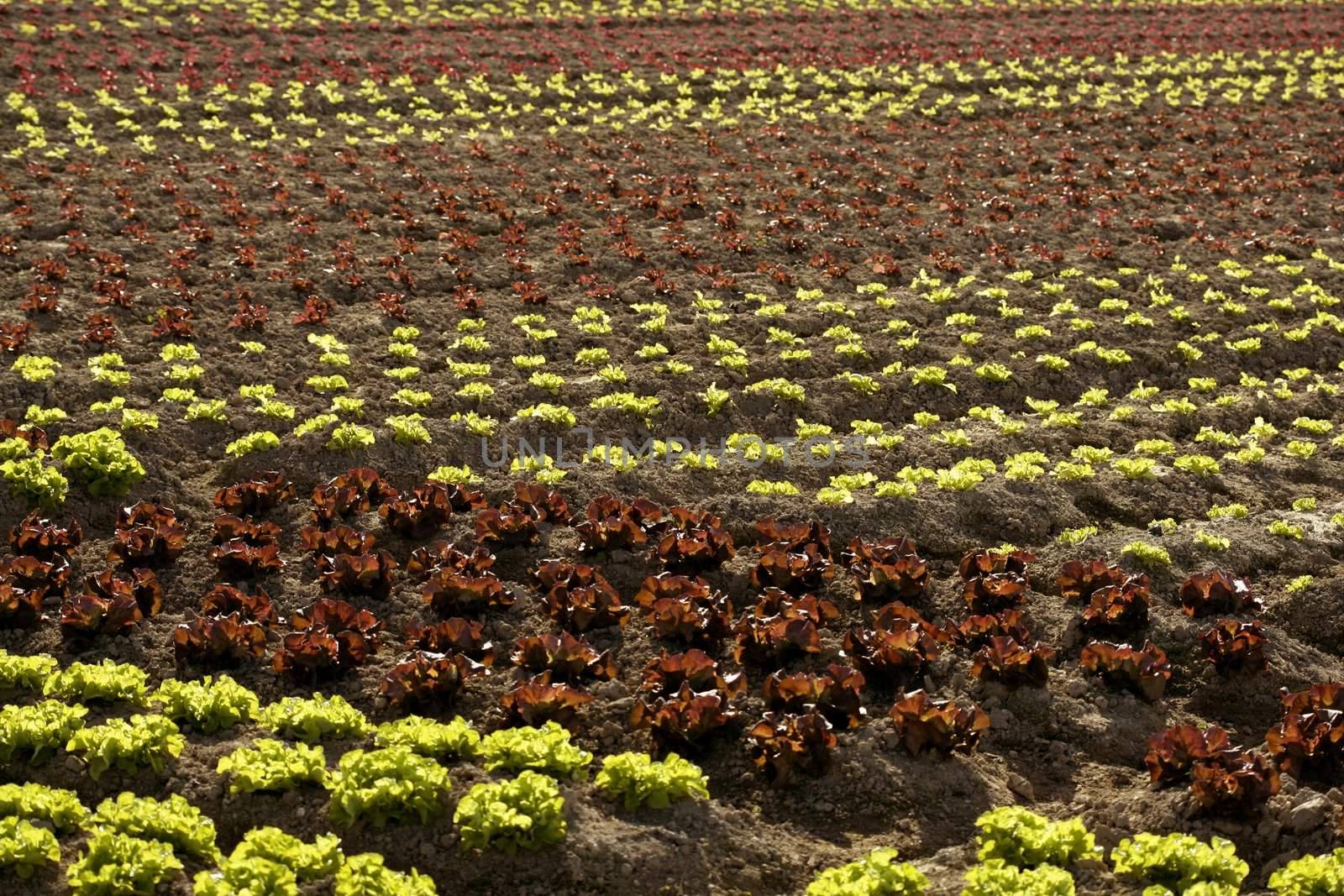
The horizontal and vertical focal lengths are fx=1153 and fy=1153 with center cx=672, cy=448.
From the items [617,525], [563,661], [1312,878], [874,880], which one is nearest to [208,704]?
[563,661]

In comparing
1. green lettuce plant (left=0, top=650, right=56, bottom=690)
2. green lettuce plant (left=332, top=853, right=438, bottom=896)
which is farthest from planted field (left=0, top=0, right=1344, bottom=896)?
green lettuce plant (left=0, top=650, right=56, bottom=690)

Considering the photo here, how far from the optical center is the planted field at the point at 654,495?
8039 mm

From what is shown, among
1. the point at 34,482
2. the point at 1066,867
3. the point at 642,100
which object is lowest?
the point at 1066,867

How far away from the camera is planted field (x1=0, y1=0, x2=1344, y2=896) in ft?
26.4

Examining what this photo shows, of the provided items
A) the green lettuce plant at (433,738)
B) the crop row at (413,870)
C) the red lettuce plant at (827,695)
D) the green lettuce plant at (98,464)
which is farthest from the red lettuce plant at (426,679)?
the green lettuce plant at (98,464)

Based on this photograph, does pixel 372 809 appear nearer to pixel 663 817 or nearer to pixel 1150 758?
pixel 663 817

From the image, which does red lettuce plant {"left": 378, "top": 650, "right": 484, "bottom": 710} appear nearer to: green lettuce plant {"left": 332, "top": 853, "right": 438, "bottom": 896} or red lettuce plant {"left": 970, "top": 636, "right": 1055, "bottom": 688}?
green lettuce plant {"left": 332, "top": 853, "right": 438, "bottom": 896}

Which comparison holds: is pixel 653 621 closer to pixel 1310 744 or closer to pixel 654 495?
pixel 654 495

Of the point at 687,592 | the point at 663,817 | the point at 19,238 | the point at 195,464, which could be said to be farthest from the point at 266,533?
the point at 19,238

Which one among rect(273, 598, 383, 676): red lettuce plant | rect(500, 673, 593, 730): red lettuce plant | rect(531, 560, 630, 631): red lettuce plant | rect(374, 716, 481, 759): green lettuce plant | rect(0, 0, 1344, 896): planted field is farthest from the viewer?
rect(531, 560, 630, 631): red lettuce plant

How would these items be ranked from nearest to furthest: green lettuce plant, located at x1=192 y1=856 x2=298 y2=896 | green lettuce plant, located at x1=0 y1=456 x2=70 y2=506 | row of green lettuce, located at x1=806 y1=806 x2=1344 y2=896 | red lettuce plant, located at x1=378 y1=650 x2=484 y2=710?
green lettuce plant, located at x1=192 y1=856 x2=298 y2=896 < row of green lettuce, located at x1=806 y1=806 x2=1344 y2=896 < red lettuce plant, located at x1=378 y1=650 x2=484 y2=710 < green lettuce plant, located at x1=0 y1=456 x2=70 y2=506

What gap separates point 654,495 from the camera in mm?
12852

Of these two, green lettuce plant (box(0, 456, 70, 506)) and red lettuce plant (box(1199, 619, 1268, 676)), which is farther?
green lettuce plant (box(0, 456, 70, 506))

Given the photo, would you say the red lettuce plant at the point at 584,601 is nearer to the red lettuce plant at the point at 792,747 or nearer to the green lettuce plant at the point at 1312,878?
the red lettuce plant at the point at 792,747
